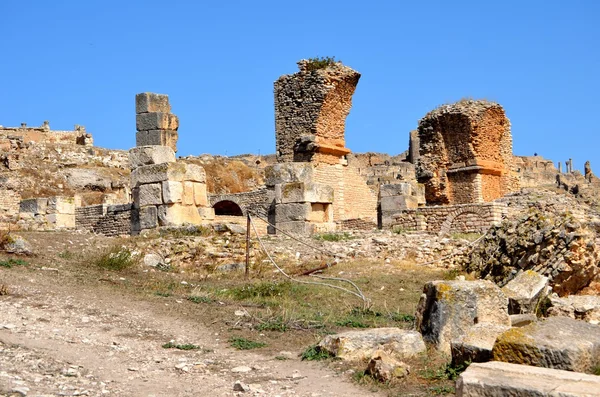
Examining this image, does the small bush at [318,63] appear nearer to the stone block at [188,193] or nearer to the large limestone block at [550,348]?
the stone block at [188,193]

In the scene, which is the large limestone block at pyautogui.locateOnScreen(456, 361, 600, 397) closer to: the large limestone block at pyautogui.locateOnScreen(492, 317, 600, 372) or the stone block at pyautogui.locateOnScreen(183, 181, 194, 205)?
the large limestone block at pyautogui.locateOnScreen(492, 317, 600, 372)

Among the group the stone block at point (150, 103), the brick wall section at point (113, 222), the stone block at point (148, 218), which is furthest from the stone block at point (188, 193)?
the brick wall section at point (113, 222)

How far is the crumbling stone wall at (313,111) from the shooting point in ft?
78.4

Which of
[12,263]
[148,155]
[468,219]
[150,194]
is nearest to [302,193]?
[150,194]

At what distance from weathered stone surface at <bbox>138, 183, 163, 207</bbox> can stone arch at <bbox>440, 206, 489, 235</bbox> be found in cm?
636

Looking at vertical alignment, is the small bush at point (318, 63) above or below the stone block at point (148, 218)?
above

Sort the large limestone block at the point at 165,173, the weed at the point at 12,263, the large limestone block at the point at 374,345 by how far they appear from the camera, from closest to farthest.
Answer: the large limestone block at the point at 374,345, the weed at the point at 12,263, the large limestone block at the point at 165,173

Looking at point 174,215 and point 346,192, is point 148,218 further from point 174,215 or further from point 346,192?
point 346,192

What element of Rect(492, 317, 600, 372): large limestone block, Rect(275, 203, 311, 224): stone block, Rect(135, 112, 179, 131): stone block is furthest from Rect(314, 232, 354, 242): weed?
Rect(492, 317, 600, 372): large limestone block

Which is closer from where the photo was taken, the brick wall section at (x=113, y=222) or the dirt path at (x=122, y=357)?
the dirt path at (x=122, y=357)

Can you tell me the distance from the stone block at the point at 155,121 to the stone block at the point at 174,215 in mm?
2771

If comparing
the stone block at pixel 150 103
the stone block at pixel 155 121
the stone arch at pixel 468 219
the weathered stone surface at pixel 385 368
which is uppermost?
the stone block at pixel 150 103

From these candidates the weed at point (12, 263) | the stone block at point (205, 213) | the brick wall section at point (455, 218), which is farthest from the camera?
the brick wall section at point (455, 218)

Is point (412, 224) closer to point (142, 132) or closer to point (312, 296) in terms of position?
point (142, 132)
